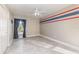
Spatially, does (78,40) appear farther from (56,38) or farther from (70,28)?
(56,38)

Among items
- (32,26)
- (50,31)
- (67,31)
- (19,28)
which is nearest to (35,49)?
(67,31)

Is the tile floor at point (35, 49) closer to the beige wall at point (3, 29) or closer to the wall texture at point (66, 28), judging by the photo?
the beige wall at point (3, 29)

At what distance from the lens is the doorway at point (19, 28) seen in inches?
345

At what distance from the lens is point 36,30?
10.5 metres

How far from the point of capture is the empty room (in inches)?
154

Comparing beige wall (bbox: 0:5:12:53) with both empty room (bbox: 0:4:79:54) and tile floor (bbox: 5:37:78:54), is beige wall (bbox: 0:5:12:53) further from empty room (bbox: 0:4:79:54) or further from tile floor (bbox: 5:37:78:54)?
tile floor (bbox: 5:37:78:54)

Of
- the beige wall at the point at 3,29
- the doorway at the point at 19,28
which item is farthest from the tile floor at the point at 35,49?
the doorway at the point at 19,28

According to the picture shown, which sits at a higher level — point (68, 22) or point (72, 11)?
point (72, 11)

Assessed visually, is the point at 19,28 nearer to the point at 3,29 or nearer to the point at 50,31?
the point at 50,31

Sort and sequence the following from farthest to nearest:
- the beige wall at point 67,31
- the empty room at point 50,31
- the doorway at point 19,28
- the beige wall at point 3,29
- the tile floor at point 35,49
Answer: the doorway at point 19,28
the beige wall at point 67,31
the empty room at point 50,31
the tile floor at point 35,49
the beige wall at point 3,29

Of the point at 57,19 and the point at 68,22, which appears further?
the point at 57,19

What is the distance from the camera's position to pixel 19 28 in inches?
→ 355

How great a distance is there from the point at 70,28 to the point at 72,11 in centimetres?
106
